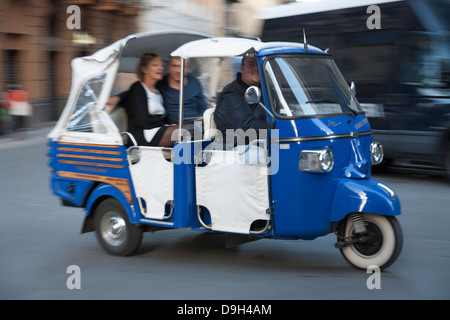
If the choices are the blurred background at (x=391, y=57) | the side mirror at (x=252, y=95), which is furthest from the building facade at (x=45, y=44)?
the side mirror at (x=252, y=95)

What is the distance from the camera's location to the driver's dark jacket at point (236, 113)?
6.32 metres

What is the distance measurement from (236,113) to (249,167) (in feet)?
1.91

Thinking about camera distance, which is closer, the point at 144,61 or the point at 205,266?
the point at 205,266

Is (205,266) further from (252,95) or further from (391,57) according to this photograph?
(391,57)

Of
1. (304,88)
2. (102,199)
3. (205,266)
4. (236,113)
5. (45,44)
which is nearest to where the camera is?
(304,88)

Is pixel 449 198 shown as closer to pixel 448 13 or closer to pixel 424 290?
pixel 448 13

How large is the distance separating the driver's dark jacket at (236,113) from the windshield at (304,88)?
10.7 inches

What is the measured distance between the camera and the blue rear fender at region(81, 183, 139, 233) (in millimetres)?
6875

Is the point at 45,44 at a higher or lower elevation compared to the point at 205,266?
higher

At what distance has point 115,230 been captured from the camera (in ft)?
23.4

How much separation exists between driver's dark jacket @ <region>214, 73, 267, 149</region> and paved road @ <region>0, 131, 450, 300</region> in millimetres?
1215

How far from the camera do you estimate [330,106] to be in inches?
250

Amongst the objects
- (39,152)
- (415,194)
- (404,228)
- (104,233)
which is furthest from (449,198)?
(39,152)

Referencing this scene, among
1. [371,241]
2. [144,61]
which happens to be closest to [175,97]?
[144,61]
